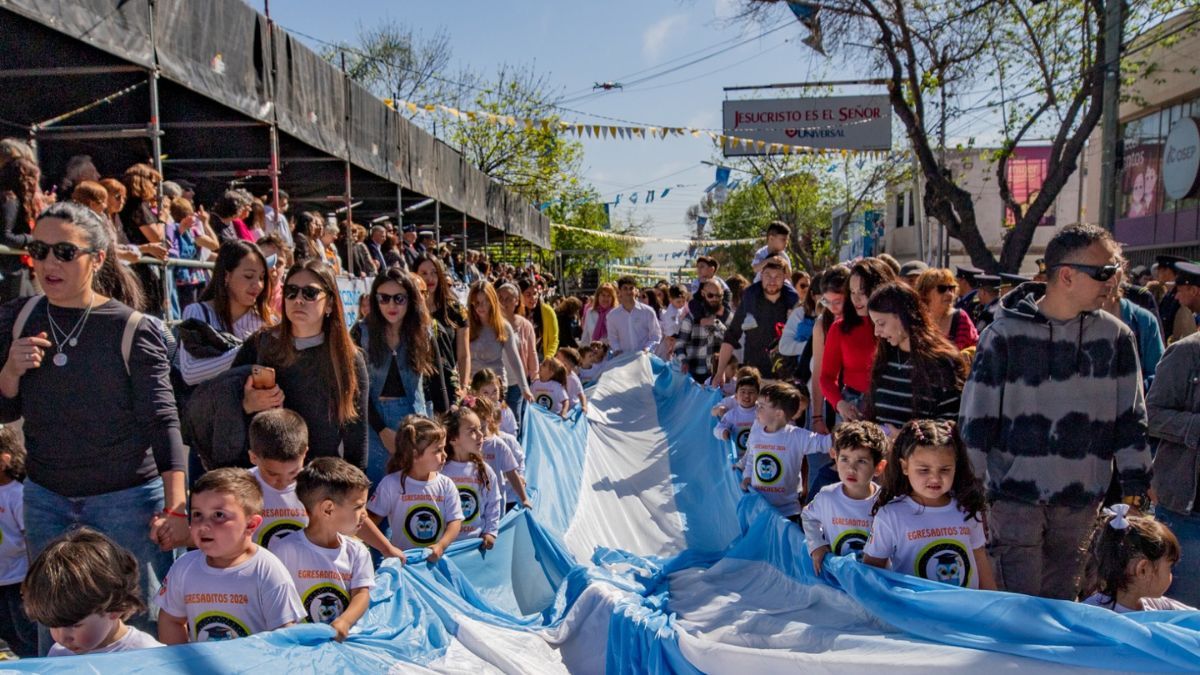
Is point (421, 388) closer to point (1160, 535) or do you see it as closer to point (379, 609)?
point (379, 609)

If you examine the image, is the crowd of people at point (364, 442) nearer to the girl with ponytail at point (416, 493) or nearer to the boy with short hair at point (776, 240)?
the girl with ponytail at point (416, 493)

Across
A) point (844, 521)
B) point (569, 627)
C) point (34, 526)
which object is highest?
point (34, 526)

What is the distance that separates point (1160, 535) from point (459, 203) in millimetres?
14787

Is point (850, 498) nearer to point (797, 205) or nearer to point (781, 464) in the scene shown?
point (781, 464)

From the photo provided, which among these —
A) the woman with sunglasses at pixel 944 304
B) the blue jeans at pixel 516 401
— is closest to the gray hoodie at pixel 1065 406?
the woman with sunglasses at pixel 944 304

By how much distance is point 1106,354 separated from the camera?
3604 mm

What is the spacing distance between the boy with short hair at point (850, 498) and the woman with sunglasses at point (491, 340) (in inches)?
152

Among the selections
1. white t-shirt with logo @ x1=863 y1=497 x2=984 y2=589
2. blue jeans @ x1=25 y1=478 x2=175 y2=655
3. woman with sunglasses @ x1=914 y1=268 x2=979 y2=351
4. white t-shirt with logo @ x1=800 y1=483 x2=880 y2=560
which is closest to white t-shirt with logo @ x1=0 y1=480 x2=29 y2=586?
blue jeans @ x1=25 y1=478 x2=175 y2=655

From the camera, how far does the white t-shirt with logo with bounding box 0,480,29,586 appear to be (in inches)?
158

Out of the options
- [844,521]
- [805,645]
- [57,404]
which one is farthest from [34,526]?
[844,521]

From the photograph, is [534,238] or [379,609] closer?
[379,609]

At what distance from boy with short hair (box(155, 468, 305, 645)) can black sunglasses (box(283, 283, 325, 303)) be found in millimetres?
1001

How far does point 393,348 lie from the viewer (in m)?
5.20

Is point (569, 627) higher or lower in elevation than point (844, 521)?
lower
